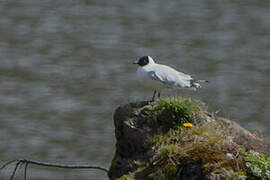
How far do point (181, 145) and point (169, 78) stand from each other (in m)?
1.25

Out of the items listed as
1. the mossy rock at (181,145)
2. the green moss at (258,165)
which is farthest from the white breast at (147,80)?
the green moss at (258,165)

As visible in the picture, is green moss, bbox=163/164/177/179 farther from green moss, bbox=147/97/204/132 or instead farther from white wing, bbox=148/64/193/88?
white wing, bbox=148/64/193/88

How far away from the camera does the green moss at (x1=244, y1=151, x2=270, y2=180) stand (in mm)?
5168

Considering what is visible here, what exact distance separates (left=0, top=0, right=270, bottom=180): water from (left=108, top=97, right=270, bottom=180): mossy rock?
4368 millimetres

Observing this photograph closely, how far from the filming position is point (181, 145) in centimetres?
550

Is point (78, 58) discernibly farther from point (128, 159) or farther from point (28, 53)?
point (128, 159)

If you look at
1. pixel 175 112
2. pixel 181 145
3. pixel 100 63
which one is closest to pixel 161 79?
pixel 175 112

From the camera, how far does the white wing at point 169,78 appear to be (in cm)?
661

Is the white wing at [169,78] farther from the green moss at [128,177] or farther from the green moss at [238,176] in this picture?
the green moss at [238,176]

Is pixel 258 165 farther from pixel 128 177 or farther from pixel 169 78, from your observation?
pixel 169 78

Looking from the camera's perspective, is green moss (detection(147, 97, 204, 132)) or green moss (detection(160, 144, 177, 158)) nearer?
green moss (detection(160, 144, 177, 158))

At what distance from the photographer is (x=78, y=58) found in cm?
1466

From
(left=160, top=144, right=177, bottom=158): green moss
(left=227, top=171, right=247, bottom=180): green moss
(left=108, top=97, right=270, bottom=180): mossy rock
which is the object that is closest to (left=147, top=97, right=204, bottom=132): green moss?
(left=108, top=97, right=270, bottom=180): mossy rock

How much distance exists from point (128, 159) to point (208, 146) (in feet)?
2.97
